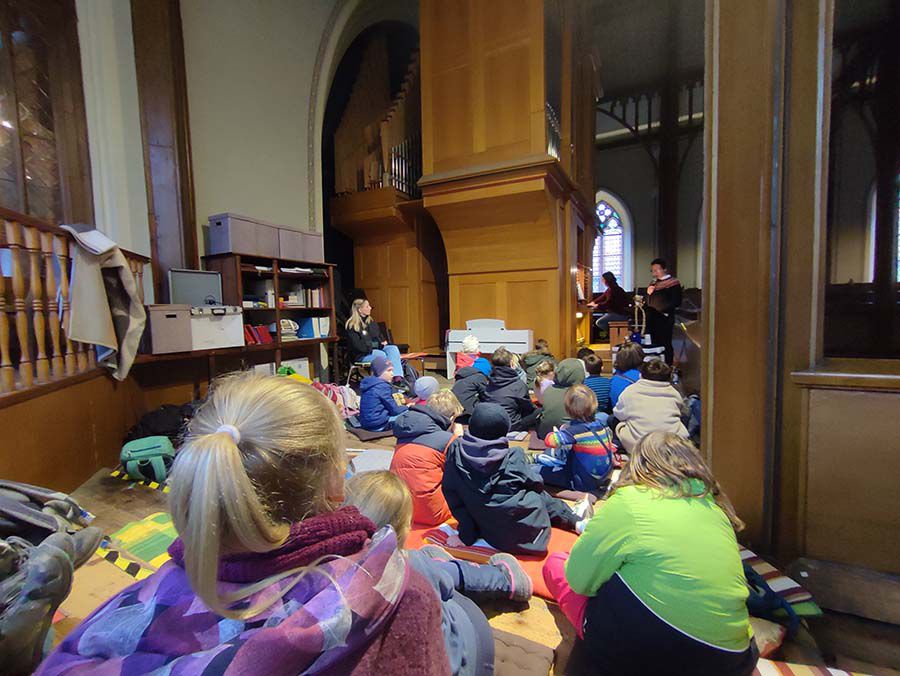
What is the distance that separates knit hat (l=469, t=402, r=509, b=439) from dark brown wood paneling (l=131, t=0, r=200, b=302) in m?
3.45

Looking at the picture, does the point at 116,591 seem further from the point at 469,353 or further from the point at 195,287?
the point at 469,353

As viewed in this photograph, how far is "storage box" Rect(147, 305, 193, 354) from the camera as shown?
3.21 meters

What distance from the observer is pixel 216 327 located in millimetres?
3723

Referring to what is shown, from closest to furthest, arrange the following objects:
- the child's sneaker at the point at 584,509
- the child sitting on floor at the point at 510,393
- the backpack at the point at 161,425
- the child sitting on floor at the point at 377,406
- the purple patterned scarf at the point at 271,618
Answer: the purple patterned scarf at the point at 271,618
the child's sneaker at the point at 584,509
the backpack at the point at 161,425
the child sitting on floor at the point at 510,393
the child sitting on floor at the point at 377,406

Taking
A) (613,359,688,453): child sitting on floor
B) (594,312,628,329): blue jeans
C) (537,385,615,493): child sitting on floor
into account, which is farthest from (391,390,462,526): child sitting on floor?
(594,312,628,329): blue jeans

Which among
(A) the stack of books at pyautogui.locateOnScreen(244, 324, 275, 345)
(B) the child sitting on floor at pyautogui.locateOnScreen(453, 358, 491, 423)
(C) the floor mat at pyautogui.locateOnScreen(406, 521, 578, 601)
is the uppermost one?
(A) the stack of books at pyautogui.locateOnScreen(244, 324, 275, 345)

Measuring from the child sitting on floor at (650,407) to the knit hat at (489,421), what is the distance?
1143mm

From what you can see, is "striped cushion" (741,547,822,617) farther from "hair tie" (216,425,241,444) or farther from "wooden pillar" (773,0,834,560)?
"hair tie" (216,425,241,444)

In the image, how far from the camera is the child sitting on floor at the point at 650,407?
2365 millimetres

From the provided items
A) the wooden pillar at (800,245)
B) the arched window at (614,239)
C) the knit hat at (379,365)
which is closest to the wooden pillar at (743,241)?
the wooden pillar at (800,245)

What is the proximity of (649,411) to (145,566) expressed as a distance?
2.47 metres

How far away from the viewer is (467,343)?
5008 mm

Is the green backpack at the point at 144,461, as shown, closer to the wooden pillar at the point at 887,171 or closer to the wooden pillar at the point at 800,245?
the wooden pillar at the point at 800,245

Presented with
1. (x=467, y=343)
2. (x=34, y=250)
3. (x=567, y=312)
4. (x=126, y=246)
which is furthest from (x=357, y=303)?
(x=34, y=250)
